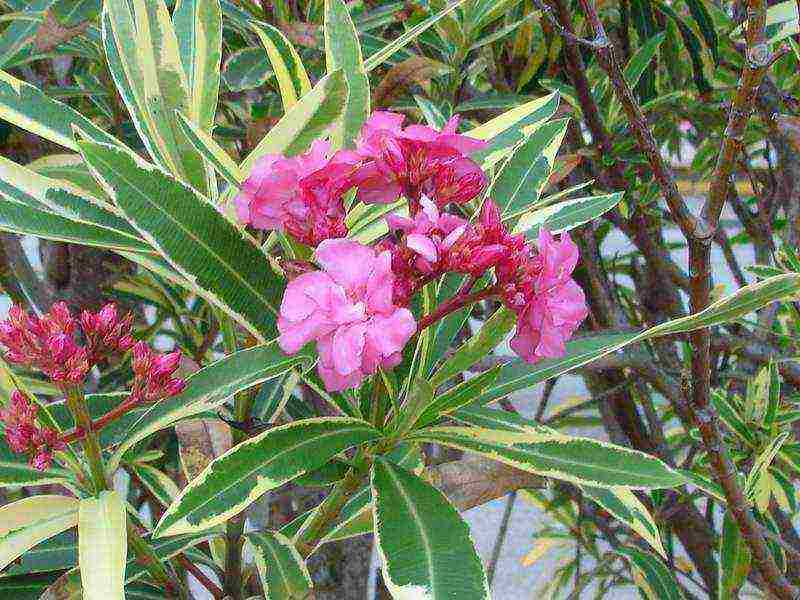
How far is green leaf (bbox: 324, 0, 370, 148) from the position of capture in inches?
26.8

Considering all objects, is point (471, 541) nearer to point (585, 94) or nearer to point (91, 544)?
point (91, 544)

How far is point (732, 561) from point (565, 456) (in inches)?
22.0

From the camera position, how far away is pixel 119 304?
139 cm

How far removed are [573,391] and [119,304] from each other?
307 centimetres

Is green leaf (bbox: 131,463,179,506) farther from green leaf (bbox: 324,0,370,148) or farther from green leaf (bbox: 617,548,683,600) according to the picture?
green leaf (bbox: 617,548,683,600)

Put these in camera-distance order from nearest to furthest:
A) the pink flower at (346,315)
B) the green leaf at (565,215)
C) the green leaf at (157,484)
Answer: the pink flower at (346,315) < the green leaf at (565,215) < the green leaf at (157,484)

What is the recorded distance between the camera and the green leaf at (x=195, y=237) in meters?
0.53

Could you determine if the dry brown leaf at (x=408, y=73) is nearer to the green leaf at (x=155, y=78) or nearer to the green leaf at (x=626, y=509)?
the green leaf at (x=155, y=78)

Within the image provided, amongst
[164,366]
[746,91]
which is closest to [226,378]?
[164,366]

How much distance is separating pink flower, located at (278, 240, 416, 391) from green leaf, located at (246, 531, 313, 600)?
20 cm

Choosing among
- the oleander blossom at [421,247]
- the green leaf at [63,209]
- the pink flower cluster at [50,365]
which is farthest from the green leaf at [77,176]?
the oleander blossom at [421,247]

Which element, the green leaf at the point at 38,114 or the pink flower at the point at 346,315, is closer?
the pink flower at the point at 346,315

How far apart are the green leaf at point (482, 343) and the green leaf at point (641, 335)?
0.08 m

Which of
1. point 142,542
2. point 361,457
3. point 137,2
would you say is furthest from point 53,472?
point 137,2
